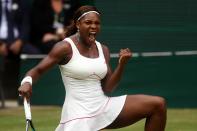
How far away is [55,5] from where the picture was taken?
13812 mm

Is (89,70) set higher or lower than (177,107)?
higher

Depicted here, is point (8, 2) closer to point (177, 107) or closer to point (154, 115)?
point (177, 107)

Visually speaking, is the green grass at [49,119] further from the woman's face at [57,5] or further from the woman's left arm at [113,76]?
the woman's left arm at [113,76]

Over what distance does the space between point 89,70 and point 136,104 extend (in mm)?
528

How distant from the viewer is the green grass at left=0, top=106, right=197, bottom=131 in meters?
10.3

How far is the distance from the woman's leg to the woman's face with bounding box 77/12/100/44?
0.67 m

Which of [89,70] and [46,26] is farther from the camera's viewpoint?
[46,26]

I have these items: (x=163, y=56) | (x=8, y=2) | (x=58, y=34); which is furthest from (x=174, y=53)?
(x=8, y=2)

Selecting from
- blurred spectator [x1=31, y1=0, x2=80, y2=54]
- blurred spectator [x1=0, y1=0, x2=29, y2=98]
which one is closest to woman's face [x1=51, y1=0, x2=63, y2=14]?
blurred spectator [x1=31, y1=0, x2=80, y2=54]

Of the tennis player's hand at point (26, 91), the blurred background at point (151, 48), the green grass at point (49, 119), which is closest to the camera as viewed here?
the tennis player's hand at point (26, 91)

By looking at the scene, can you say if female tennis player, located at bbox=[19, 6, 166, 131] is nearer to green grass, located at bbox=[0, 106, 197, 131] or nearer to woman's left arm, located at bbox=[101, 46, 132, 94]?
woman's left arm, located at bbox=[101, 46, 132, 94]

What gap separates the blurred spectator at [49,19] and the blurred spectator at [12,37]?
18 centimetres

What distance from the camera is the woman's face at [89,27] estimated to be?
7.04 metres

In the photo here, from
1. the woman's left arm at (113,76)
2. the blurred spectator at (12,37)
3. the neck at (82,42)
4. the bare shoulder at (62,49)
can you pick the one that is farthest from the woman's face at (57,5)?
the bare shoulder at (62,49)
